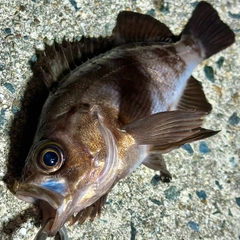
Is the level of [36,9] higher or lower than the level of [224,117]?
higher

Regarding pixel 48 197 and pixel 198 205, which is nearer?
pixel 48 197

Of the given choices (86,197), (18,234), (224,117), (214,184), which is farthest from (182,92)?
(18,234)

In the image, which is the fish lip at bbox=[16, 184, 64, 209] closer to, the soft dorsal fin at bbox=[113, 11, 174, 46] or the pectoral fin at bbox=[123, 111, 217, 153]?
the pectoral fin at bbox=[123, 111, 217, 153]

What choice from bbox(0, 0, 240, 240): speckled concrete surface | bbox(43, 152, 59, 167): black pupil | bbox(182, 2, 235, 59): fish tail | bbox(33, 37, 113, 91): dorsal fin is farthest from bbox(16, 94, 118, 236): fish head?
bbox(182, 2, 235, 59): fish tail

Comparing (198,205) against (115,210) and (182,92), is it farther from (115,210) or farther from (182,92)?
(182,92)

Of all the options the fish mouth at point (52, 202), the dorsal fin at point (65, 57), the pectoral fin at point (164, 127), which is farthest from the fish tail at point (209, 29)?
the fish mouth at point (52, 202)

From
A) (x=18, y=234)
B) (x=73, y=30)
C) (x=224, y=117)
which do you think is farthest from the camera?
(x=224, y=117)

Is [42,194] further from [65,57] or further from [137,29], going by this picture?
[137,29]

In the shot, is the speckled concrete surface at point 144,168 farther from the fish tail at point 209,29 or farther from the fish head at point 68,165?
the fish head at point 68,165
